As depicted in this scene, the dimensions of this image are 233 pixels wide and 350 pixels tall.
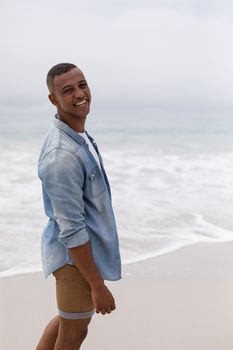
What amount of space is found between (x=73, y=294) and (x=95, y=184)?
0.86 ft

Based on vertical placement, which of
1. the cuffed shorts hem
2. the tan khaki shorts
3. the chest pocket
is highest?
the chest pocket

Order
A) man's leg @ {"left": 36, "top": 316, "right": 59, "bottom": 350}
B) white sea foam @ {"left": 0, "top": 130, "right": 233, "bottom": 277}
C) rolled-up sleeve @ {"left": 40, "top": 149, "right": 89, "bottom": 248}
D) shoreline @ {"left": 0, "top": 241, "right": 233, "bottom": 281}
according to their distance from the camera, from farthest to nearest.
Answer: white sea foam @ {"left": 0, "top": 130, "right": 233, "bottom": 277} → shoreline @ {"left": 0, "top": 241, "right": 233, "bottom": 281} → man's leg @ {"left": 36, "top": 316, "right": 59, "bottom": 350} → rolled-up sleeve @ {"left": 40, "top": 149, "right": 89, "bottom": 248}

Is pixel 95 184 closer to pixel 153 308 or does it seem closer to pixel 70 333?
pixel 70 333

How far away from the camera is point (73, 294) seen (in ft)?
5.03

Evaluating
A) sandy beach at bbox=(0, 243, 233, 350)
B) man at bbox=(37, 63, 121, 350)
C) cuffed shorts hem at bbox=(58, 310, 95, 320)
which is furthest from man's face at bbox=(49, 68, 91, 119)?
sandy beach at bbox=(0, 243, 233, 350)

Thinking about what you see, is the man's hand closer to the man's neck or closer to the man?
the man

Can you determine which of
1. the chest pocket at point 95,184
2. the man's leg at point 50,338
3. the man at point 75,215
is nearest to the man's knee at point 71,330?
the man at point 75,215

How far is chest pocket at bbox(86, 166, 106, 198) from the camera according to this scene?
1517 millimetres

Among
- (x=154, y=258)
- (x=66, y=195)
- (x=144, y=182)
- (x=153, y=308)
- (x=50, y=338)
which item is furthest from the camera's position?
(x=144, y=182)

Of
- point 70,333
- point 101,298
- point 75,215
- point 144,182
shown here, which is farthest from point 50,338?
point 144,182

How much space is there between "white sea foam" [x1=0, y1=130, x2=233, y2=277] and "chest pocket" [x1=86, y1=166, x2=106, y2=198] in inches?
47.4

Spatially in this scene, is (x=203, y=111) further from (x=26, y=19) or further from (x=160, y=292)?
(x=160, y=292)

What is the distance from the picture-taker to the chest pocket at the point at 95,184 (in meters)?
1.52

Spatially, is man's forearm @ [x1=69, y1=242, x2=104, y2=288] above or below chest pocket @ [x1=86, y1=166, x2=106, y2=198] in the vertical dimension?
below
